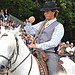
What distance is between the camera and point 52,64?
3646 millimetres

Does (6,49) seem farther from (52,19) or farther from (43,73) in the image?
(52,19)

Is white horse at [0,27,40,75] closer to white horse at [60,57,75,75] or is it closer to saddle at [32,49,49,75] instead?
saddle at [32,49,49,75]

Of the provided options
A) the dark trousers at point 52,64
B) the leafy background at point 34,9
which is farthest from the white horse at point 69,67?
the leafy background at point 34,9

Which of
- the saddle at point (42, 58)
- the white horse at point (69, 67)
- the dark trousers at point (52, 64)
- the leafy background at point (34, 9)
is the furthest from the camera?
the leafy background at point (34, 9)

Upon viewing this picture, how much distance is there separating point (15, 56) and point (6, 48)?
0.82 feet

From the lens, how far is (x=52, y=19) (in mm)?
3861

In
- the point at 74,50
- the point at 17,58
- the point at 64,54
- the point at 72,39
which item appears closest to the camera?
the point at 17,58

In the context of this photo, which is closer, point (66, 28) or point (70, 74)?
point (70, 74)

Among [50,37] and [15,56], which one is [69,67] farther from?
[15,56]

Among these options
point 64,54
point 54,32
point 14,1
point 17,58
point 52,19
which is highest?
point 14,1

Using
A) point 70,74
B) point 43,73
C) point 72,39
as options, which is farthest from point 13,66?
point 72,39

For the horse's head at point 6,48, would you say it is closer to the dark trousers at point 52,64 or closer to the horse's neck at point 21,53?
the horse's neck at point 21,53

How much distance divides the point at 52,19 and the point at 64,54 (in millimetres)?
8858

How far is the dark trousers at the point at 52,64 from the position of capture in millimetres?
3618
